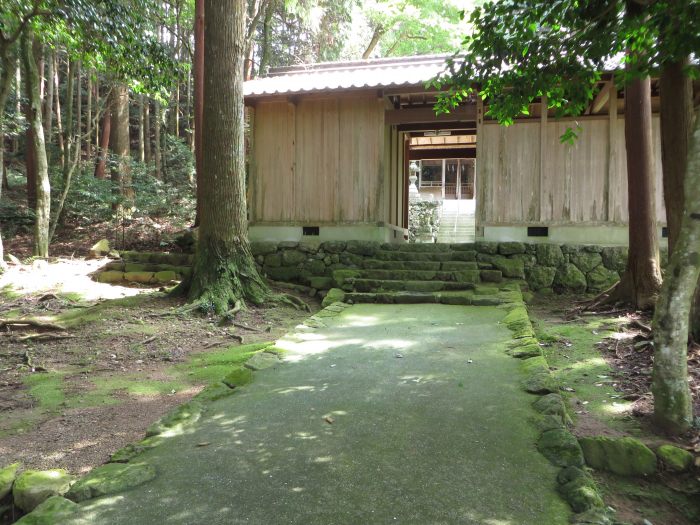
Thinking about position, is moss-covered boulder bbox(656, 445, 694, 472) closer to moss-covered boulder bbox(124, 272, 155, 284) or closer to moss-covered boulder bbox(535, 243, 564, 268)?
moss-covered boulder bbox(535, 243, 564, 268)

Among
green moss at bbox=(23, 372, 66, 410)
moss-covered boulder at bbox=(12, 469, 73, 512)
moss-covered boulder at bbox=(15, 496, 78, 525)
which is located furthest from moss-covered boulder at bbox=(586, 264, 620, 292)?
moss-covered boulder at bbox=(15, 496, 78, 525)

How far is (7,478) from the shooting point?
2.92 meters

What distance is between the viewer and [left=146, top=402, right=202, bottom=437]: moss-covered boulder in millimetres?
3383

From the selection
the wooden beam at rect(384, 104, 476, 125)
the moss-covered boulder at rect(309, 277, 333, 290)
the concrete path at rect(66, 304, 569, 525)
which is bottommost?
the concrete path at rect(66, 304, 569, 525)

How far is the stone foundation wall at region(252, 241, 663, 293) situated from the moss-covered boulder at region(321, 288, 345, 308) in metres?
1.05

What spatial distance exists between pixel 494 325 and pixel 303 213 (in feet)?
18.3

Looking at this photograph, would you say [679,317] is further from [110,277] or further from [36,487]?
[110,277]

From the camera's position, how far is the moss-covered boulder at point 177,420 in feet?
11.1

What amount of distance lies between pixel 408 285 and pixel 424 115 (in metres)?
3.74

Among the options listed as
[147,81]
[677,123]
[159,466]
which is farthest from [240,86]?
[159,466]

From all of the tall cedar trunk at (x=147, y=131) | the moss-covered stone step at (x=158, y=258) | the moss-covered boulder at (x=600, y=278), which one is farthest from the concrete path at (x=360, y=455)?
the tall cedar trunk at (x=147, y=131)

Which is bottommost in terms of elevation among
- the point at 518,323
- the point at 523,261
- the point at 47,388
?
the point at 47,388

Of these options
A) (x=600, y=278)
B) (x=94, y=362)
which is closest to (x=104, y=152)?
(x=94, y=362)

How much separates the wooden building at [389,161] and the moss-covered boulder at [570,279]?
0.63m
